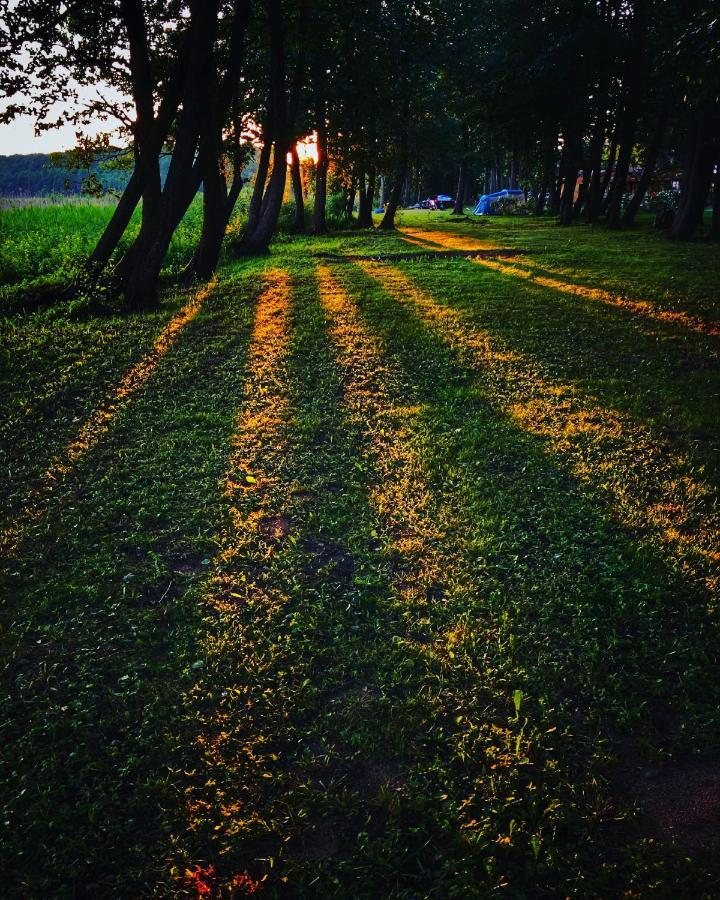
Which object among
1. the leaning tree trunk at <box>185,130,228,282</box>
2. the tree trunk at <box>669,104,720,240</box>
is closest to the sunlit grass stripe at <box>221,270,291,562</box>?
the leaning tree trunk at <box>185,130,228,282</box>

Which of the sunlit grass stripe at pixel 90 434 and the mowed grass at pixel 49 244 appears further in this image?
the mowed grass at pixel 49 244

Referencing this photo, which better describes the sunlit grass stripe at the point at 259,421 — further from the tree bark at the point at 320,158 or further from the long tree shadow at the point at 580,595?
the tree bark at the point at 320,158

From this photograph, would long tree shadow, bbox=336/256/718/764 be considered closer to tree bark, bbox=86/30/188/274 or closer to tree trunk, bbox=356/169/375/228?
tree bark, bbox=86/30/188/274

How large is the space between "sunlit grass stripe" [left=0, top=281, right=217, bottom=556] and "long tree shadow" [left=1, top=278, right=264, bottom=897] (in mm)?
117

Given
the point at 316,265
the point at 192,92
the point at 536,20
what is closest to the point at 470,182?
the point at 536,20

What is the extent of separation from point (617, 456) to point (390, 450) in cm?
202

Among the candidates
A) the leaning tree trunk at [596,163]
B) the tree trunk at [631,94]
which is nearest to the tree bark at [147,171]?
the tree trunk at [631,94]

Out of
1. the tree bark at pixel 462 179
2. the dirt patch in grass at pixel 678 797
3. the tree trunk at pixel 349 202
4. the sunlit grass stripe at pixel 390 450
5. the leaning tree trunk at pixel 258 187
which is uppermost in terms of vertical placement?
the tree bark at pixel 462 179

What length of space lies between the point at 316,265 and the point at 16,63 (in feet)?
25.9

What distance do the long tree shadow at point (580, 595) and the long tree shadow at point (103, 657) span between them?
1.88 metres

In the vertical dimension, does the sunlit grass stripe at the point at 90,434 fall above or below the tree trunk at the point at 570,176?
below

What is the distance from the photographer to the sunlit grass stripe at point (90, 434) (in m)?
3.91

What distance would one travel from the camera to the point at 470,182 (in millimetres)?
67688

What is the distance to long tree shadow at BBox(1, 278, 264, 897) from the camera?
2043 millimetres
